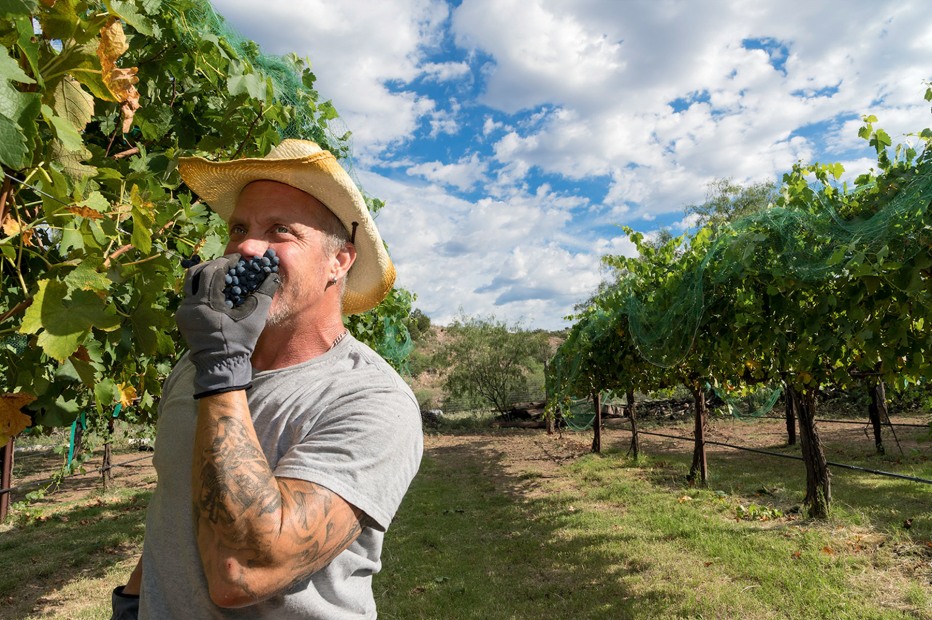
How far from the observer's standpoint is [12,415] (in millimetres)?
1232

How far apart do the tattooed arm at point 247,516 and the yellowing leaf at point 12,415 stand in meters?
0.40

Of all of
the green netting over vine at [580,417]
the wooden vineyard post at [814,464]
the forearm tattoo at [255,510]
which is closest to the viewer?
the forearm tattoo at [255,510]

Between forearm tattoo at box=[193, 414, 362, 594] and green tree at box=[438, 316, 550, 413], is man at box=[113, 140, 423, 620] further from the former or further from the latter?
green tree at box=[438, 316, 550, 413]

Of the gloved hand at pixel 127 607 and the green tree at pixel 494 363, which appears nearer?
the gloved hand at pixel 127 607

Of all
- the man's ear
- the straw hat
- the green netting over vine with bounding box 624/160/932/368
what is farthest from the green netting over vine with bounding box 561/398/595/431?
the man's ear

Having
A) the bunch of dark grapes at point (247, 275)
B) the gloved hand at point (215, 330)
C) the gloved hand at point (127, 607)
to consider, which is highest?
the bunch of dark grapes at point (247, 275)

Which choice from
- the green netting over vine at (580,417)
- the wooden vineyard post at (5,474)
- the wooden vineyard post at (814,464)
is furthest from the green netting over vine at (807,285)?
the green netting over vine at (580,417)

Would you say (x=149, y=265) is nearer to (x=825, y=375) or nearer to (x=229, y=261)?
(x=229, y=261)

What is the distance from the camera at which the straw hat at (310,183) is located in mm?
1617

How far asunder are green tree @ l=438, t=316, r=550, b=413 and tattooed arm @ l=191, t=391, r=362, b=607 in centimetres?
2488

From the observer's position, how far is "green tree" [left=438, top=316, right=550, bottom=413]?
2652cm

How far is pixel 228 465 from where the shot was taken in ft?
3.66

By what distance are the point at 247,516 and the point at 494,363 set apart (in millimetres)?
25779

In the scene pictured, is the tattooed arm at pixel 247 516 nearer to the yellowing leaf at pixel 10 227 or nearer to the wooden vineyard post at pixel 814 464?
the yellowing leaf at pixel 10 227
